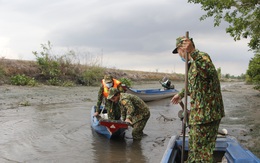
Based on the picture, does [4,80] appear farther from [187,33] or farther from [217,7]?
[187,33]

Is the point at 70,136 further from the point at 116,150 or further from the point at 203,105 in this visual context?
the point at 203,105

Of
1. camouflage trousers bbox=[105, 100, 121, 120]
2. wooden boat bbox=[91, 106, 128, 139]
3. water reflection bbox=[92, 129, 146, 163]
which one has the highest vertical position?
camouflage trousers bbox=[105, 100, 121, 120]

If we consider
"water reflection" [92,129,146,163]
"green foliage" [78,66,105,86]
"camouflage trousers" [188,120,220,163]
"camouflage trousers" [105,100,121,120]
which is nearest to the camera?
"camouflage trousers" [188,120,220,163]

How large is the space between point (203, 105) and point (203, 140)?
0.50 m

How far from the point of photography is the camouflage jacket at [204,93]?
156 inches

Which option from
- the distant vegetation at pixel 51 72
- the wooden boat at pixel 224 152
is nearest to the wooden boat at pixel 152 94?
the distant vegetation at pixel 51 72

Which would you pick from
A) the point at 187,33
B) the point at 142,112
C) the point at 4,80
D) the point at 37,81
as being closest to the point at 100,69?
the point at 37,81

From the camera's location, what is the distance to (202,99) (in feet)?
13.4

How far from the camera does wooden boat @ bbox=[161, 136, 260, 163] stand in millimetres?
4844

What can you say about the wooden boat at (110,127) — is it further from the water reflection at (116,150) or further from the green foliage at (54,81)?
the green foliage at (54,81)

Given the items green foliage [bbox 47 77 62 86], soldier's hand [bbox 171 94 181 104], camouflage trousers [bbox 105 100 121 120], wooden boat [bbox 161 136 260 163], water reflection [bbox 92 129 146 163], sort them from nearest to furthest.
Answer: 1. soldier's hand [bbox 171 94 181 104]
2. wooden boat [bbox 161 136 260 163]
3. water reflection [bbox 92 129 146 163]
4. camouflage trousers [bbox 105 100 121 120]
5. green foliage [bbox 47 77 62 86]

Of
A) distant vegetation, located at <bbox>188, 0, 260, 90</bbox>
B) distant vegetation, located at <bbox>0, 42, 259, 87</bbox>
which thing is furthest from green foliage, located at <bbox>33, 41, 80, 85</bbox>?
distant vegetation, located at <bbox>188, 0, 260, 90</bbox>

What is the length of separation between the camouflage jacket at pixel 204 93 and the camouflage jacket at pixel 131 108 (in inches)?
145

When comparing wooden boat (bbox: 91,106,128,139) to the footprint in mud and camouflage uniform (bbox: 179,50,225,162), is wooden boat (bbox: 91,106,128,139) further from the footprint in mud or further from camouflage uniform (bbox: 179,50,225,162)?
camouflage uniform (bbox: 179,50,225,162)
